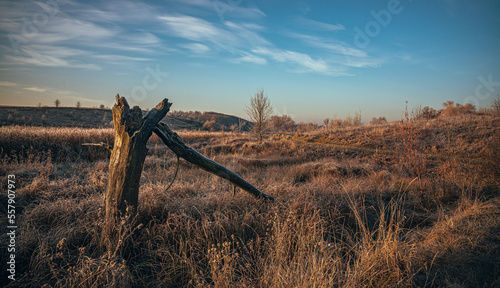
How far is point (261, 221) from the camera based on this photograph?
12.5 feet

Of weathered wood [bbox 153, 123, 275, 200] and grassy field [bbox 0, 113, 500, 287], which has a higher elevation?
weathered wood [bbox 153, 123, 275, 200]

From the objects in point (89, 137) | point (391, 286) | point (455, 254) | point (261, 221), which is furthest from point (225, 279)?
point (89, 137)

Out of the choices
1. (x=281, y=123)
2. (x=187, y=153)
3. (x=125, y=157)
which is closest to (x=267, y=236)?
(x=187, y=153)

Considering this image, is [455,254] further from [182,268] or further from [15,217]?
[15,217]

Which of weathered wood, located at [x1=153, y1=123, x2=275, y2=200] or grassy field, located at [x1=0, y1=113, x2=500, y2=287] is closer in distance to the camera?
grassy field, located at [x1=0, y1=113, x2=500, y2=287]

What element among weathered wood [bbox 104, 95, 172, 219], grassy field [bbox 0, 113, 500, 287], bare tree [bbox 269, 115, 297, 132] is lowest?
grassy field [bbox 0, 113, 500, 287]

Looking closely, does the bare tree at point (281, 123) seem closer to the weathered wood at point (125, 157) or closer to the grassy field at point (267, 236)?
the grassy field at point (267, 236)

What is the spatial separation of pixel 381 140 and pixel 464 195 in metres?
9.31

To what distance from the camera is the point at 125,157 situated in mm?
3166

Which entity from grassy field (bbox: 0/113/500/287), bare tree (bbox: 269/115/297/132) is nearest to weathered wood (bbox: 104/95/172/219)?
grassy field (bbox: 0/113/500/287)

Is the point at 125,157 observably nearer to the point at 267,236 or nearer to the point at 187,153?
the point at 187,153

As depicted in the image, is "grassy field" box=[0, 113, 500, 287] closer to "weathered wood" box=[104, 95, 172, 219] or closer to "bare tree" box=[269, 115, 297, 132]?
"weathered wood" box=[104, 95, 172, 219]

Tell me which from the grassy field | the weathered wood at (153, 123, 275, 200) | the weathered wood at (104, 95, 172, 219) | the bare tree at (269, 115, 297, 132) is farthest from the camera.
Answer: the bare tree at (269, 115, 297, 132)

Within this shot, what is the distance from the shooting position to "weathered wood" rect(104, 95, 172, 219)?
124 inches
